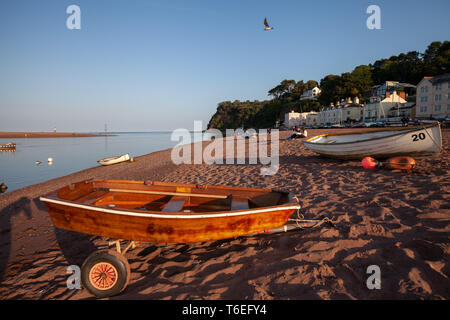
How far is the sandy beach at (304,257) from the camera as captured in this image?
268 cm

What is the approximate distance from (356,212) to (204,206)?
3.36 metres

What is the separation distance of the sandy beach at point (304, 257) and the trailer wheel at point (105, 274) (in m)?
0.19

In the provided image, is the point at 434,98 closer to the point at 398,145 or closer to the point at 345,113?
the point at 345,113

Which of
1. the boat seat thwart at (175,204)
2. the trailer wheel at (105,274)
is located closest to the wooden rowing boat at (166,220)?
the boat seat thwart at (175,204)

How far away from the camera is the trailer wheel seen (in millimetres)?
3021

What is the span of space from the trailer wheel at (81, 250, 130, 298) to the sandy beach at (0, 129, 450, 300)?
0.19m

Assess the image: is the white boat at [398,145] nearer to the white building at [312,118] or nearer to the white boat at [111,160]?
the white boat at [111,160]

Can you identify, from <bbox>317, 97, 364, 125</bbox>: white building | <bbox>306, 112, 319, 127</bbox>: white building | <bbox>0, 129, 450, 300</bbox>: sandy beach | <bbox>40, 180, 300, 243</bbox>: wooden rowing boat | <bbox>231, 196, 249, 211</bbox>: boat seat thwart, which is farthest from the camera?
<bbox>306, 112, 319, 127</bbox>: white building

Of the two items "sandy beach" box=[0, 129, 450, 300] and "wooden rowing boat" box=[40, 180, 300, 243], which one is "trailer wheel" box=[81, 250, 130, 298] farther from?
"wooden rowing boat" box=[40, 180, 300, 243]

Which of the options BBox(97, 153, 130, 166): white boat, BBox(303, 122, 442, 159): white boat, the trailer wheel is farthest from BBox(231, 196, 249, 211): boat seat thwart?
BBox(97, 153, 130, 166): white boat

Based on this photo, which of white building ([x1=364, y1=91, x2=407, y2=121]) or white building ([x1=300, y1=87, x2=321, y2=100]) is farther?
white building ([x1=300, y1=87, x2=321, y2=100])

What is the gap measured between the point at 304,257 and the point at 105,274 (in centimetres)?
296
